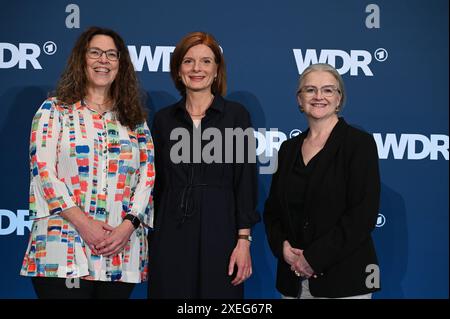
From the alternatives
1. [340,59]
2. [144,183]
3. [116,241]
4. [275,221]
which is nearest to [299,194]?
[275,221]

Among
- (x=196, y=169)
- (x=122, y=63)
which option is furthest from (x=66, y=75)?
(x=196, y=169)

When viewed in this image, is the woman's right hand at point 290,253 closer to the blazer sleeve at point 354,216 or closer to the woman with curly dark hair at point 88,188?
the blazer sleeve at point 354,216

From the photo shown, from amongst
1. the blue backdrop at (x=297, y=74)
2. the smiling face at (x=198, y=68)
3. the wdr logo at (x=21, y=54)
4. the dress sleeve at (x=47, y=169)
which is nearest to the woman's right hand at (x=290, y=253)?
the smiling face at (x=198, y=68)

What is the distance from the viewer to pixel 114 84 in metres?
3.03

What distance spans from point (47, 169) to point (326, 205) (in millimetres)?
1204

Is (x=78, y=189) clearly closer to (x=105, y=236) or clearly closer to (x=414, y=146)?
(x=105, y=236)

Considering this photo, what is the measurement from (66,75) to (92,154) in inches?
17.2

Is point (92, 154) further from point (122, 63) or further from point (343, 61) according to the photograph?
point (343, 61)

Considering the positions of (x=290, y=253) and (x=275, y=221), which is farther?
(x=275, y=221)

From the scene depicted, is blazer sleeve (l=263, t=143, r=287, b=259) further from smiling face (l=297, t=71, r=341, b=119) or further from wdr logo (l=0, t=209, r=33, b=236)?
wdr logo (l=0, t=209, r=33, b=236)

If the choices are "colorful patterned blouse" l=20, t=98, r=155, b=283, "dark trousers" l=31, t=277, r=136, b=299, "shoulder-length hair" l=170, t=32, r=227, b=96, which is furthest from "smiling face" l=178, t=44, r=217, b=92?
"dark trousers" l=31, t=277, r=136, b=299

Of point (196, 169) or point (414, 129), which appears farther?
point (414, 129)

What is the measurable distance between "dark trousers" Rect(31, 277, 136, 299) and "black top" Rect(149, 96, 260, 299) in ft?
0.62
